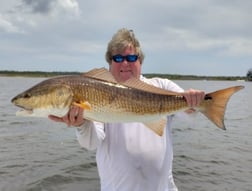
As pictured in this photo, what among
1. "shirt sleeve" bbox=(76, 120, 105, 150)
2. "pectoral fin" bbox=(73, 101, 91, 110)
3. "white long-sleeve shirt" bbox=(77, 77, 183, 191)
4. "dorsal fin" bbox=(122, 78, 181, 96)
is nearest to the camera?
"pectoral fin" bbox=(73, 101, 91, 110)

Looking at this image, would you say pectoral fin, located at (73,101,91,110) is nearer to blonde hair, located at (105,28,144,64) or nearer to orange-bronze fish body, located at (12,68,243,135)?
orange-bronze fish body, located at (12,68,243,135)

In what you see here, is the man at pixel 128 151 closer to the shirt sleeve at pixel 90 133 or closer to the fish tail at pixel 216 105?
the shirt sleeve at pixel 90 133

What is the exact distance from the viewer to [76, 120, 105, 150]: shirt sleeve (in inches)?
167

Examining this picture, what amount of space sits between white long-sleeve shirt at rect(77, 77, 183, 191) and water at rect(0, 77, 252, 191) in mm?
6417

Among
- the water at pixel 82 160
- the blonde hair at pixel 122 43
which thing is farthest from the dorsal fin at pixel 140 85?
the water at pixel 82 160

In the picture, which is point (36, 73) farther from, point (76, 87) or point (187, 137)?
point (76, 87)

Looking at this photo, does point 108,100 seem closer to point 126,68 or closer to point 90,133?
point 90,133

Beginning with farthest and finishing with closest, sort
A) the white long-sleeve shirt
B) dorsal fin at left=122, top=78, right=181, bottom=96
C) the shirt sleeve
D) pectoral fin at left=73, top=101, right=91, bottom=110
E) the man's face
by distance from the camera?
1. the man's face
2. the white long-sleeve shirt
3. the shirt sleeve
4. dorsal fin at left=122, top=78, right=181, bottom=96
5. pectoral fin at left=73, top=101, right=91, bottom=110

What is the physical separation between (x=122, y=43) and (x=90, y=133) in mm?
1174

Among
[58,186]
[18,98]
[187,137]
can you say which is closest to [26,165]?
[58,186]

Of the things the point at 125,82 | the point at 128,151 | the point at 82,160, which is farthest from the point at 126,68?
the point at 82,160

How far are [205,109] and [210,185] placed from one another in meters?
7.86

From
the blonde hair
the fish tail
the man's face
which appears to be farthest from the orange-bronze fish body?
the blonde hair

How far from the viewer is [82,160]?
1352 centimetres
